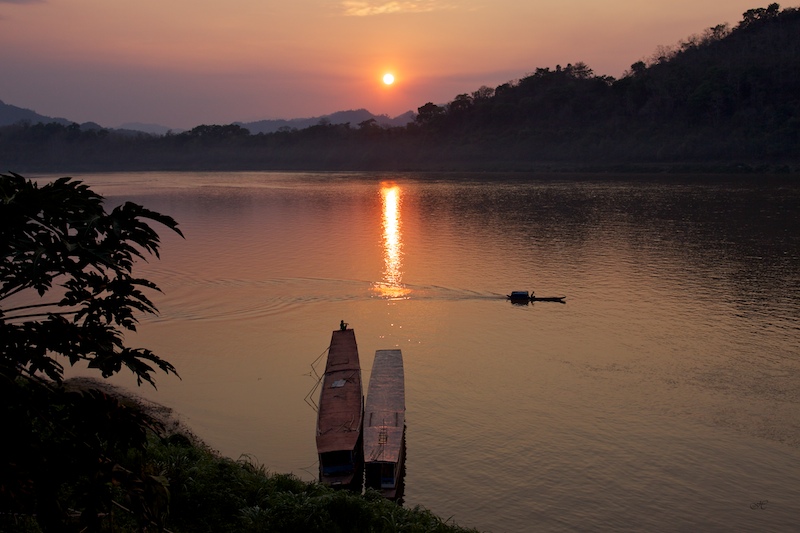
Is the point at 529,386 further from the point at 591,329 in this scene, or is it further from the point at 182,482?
the point at 182,482

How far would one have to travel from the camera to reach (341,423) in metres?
24.0

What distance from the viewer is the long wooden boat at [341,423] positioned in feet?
73.0

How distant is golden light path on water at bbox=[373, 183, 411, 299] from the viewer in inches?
2053

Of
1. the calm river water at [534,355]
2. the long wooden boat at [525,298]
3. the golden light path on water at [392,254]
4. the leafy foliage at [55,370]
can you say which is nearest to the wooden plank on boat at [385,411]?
the calm river water at [534,355]

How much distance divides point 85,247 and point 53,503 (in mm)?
3027

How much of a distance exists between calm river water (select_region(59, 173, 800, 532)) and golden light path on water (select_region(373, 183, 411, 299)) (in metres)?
0.36

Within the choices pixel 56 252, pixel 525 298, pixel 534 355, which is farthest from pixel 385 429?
pixel 525 298

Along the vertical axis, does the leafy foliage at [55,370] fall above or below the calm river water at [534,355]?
above

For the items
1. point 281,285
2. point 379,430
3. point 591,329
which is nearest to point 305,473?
point 379,430

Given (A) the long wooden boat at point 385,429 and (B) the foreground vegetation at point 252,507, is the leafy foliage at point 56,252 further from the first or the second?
(A) the long wooden boat at point 385,429

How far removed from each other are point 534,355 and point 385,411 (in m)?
13.5

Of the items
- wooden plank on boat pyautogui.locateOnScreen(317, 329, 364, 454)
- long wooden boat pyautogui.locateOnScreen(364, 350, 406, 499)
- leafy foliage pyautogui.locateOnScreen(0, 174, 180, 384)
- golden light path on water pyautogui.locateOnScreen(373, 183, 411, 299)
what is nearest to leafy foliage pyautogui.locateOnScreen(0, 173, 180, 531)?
leafy foliage pyautogui.locateOnScreen(0, 174, 180, 384)

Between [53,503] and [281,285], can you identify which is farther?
[281,285]

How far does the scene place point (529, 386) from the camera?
32156 mm
